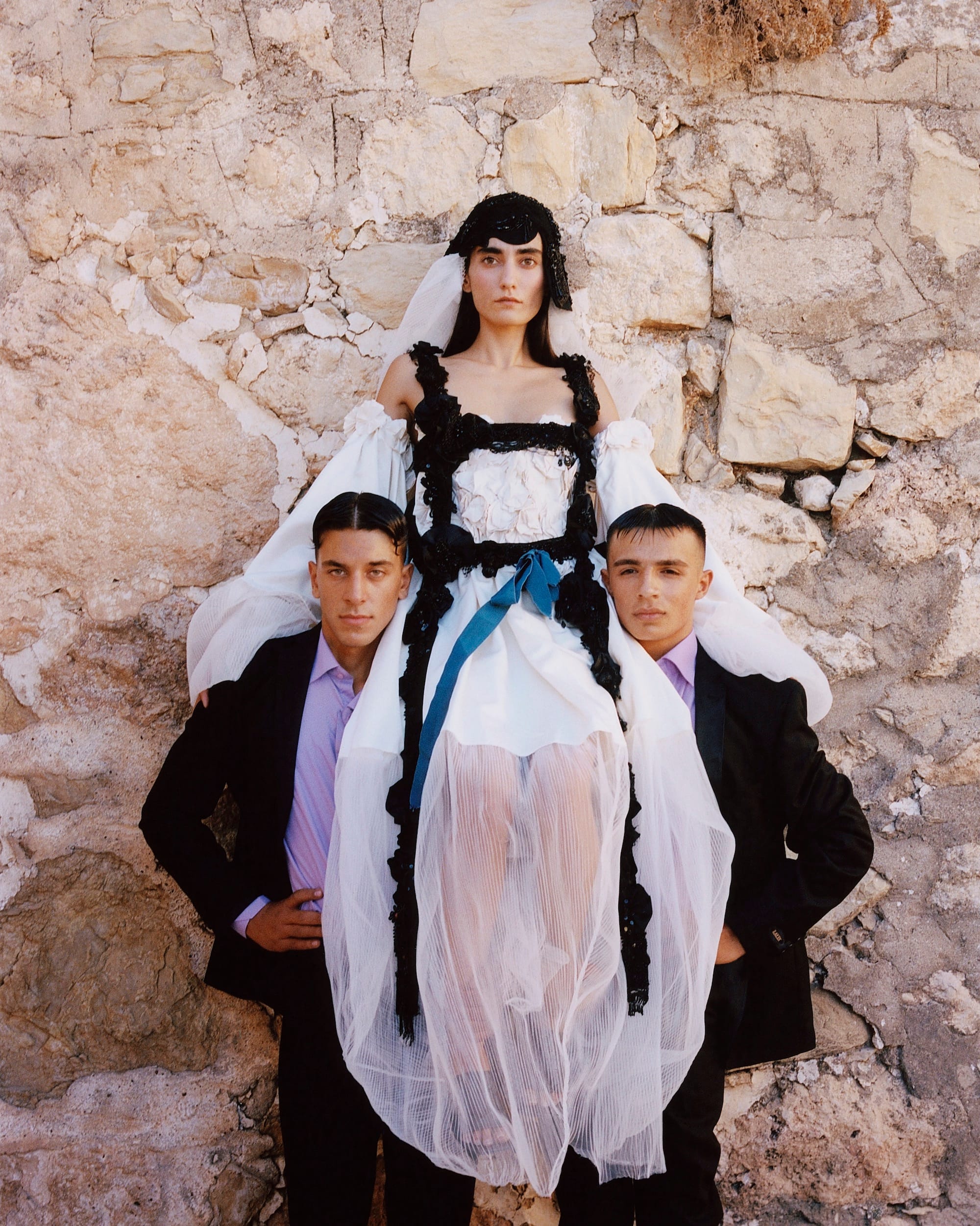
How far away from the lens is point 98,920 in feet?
8.36

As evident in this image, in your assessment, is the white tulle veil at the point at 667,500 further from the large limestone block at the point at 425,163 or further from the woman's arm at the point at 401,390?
the large limestone block at the point at 425,163

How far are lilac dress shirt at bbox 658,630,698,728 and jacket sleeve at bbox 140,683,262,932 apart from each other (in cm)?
104

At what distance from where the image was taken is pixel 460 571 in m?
2.49

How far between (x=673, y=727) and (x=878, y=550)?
1041 mm

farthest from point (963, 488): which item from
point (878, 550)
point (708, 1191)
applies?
point (708, 1191)

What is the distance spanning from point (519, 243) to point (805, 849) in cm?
169

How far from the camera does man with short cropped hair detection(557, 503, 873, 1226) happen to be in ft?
7.14

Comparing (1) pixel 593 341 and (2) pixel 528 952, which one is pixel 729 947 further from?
(1) pixel 593 341

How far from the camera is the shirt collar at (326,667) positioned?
233 centimetres

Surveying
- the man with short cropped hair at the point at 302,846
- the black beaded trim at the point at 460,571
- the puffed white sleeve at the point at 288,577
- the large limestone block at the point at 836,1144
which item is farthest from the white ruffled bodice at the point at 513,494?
the large limestone block at the point at 836,1144

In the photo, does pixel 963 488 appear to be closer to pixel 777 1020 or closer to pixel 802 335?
pixel 802 335

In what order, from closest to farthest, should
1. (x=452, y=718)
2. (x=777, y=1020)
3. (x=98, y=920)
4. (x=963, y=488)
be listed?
(x=452, y=718), (x=777, y=1020), (x=98, y=920), (x=963, y=488)

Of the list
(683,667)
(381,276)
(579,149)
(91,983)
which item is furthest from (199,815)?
(579,149)

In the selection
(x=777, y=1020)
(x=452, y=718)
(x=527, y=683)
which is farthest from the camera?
(x=777, y=1020)
